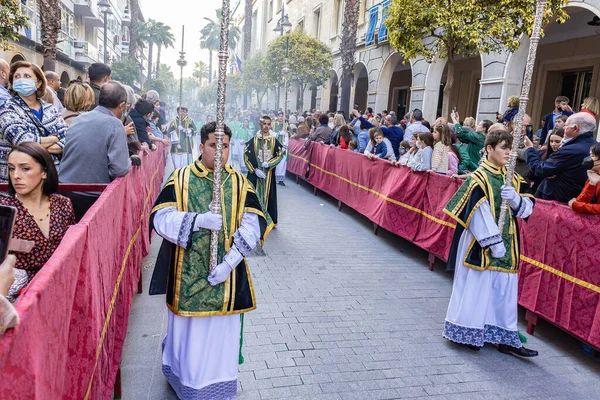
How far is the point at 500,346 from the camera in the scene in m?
4.39

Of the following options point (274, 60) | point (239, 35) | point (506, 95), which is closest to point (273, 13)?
point (274, 60)

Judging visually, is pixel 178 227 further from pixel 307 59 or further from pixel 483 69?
pixel 307 59

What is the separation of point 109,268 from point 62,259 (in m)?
1.36

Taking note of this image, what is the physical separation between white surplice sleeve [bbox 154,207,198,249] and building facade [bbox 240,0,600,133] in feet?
29.2

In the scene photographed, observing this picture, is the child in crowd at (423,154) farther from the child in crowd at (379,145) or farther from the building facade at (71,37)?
the building facade at (71,37)

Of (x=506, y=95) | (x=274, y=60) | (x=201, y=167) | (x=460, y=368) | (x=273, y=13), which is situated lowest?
(x=460, y=368)

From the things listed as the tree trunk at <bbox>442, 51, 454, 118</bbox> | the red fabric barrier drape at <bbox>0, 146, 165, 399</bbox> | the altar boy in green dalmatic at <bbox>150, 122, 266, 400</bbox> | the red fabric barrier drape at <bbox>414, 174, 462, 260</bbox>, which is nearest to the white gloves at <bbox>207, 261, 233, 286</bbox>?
the altar boy in green dalmatic at <bbox>150, 122, 266, 400</bbox>

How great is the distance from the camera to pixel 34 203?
9.12 feet

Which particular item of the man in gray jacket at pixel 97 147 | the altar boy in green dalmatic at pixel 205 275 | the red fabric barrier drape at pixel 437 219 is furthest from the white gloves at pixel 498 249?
the man in gray jacket at pixel 97 147

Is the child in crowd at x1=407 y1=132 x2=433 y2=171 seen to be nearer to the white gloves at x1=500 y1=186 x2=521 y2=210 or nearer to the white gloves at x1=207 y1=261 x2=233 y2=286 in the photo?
the white gloves at x1=500 y1=186 x2=521 y2=210

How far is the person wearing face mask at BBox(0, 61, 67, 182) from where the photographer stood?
3.79m

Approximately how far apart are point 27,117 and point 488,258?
3999mm

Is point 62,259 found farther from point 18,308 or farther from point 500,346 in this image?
point 500,346

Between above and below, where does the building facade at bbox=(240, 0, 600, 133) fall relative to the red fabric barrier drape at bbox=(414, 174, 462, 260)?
above
